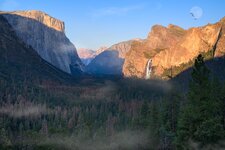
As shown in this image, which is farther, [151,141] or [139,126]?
[139,126]

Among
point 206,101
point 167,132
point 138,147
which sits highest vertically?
point 206,101

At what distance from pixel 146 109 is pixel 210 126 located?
120 m

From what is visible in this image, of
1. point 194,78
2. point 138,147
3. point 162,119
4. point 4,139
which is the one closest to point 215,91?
point 194,78

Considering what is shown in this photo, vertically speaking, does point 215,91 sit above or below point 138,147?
above

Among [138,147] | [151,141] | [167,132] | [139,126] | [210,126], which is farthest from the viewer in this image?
[139,126]

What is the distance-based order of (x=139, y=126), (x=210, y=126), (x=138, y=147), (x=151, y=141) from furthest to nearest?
1. (x=139, y=126)
2. (x=138, y=147)
3. (x=151, y=141)
4. (x=210, y=126)

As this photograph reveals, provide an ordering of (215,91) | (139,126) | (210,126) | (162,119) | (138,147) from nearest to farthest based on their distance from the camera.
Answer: (210,126)
(215,91)
(162,119)
(138,147)
(139,126)

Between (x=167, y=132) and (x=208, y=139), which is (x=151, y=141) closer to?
(x=167, y=132)

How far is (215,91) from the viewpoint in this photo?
220 feet

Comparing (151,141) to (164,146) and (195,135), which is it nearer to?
(164,146)

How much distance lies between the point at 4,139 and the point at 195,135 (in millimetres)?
149600

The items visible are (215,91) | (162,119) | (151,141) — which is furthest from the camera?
(151,141)

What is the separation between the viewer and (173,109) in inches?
4461

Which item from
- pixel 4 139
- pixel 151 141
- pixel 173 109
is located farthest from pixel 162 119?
pixel 4 139
